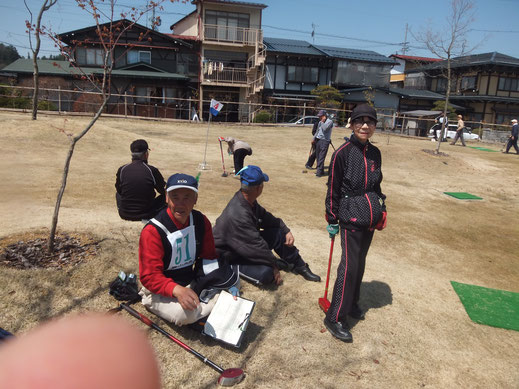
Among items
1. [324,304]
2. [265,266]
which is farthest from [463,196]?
[265,266]

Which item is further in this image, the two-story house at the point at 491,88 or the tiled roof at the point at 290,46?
the two-story house at the point at 491,88

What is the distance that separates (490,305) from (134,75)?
2480 cm

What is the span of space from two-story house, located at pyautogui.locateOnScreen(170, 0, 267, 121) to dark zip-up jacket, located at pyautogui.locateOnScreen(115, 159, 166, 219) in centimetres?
2324

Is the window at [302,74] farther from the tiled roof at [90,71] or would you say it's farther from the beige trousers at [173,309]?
the beige trousers at [173,309]

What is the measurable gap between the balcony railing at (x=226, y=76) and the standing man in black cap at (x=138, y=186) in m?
23.8

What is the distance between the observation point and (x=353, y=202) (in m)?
3.32

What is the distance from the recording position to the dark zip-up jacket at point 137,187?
4539mm

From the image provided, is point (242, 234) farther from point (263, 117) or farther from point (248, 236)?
point (263, 117)

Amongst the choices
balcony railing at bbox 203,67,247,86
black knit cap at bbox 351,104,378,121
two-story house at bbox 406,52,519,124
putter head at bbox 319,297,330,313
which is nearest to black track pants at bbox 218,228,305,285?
putter head at bbox 319,297,330,313

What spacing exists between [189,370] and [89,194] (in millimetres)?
5553

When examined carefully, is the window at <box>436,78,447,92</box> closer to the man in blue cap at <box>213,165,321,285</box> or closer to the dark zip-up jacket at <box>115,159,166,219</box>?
the man in blue cap at <box>213,165,321,285</box>

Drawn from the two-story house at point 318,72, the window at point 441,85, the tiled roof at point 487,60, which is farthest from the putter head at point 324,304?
the window at point 441,85

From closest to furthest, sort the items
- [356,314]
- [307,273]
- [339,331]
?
[339,331] < [356,314] < [307,273]

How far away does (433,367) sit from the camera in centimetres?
315
